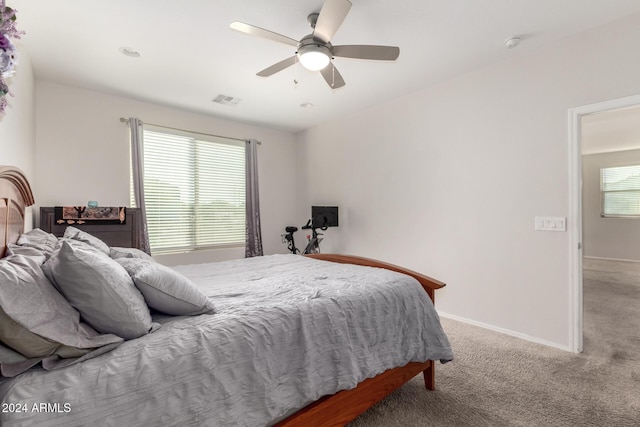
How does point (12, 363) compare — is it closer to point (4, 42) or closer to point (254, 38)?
point (4, 42)

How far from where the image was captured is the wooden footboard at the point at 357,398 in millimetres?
1324

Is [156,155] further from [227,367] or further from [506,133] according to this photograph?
[506,133]

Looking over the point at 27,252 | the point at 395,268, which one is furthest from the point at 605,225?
the point at 27,252

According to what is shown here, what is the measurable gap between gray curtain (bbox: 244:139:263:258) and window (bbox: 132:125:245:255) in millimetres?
123

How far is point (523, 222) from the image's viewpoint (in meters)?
2.80

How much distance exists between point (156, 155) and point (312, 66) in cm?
280

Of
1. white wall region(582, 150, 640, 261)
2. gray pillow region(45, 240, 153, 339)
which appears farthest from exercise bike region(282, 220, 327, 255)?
white wall region(582, 150, 640, 261)

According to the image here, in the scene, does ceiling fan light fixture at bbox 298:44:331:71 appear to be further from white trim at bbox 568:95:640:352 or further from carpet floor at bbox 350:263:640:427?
carpet floor at bbox 350:263:640:427

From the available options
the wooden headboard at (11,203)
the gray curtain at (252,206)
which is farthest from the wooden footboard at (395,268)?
the wooden headboard at (11,203)

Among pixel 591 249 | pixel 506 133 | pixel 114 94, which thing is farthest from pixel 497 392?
pixel 591 249

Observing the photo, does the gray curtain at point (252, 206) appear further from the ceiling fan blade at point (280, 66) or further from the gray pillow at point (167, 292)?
the gray pillow at point (167, 292)

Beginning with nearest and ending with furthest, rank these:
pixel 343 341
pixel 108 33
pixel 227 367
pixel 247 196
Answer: pixel 227 367 → pixel 343 341 → pixel 108 33 → pixel 247 196

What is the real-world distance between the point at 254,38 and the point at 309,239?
3.23m

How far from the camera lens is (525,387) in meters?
1.99
